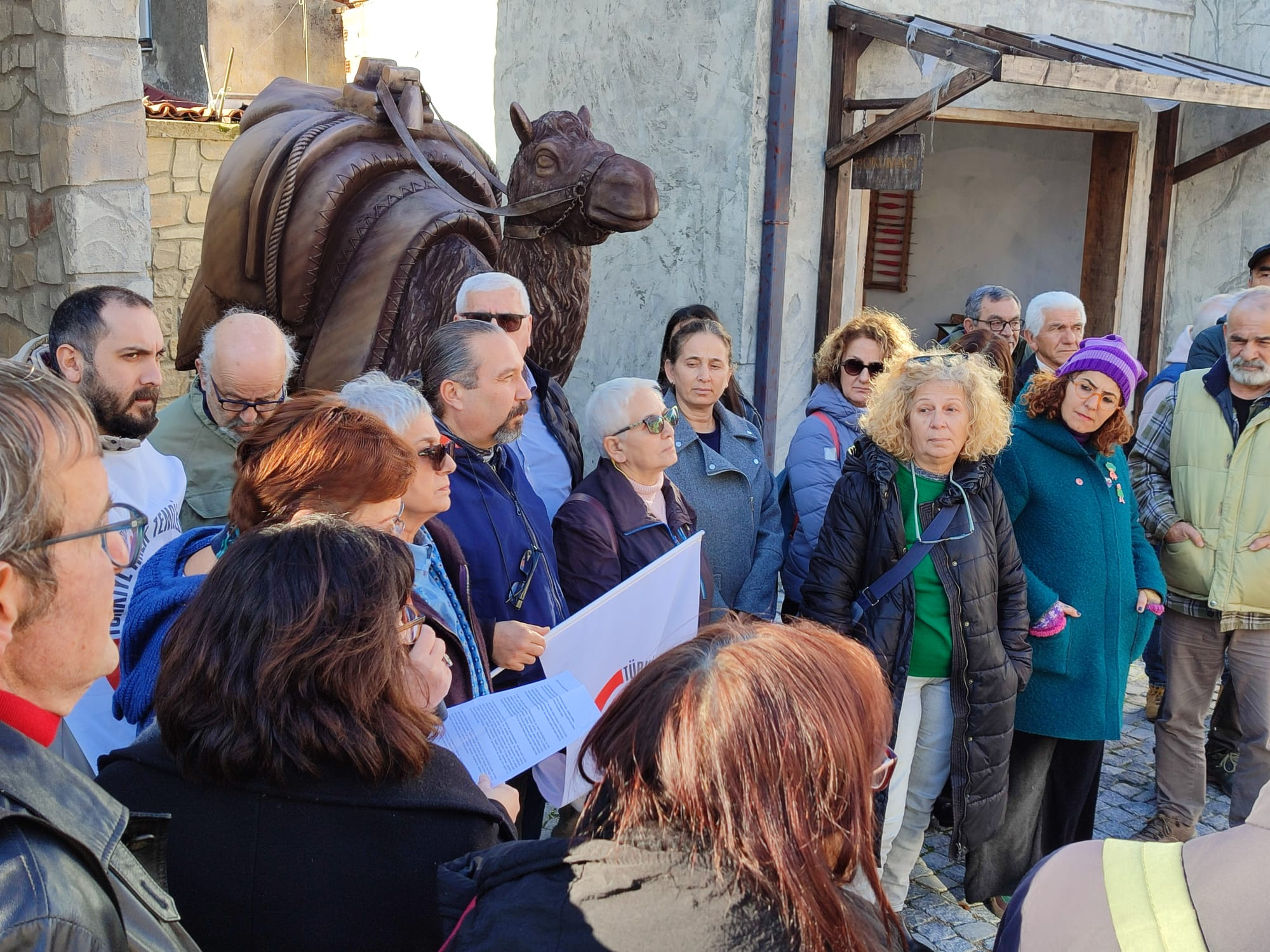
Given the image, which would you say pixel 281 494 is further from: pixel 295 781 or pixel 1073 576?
pixel 1073 576

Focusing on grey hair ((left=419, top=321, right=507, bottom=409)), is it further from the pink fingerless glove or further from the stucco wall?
the stucco wall

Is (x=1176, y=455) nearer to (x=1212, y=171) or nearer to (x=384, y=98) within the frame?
(x=384, y=98)

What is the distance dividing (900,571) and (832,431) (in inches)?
32.9

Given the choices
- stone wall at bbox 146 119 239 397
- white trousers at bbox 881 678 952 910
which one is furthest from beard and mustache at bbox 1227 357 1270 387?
stone wall at bbox 146 119 239 397

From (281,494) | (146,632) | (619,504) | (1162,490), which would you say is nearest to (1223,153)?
(1162,490)

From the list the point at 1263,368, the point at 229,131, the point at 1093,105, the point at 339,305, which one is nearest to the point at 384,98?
the point at 339,305

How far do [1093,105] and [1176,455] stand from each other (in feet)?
15.5

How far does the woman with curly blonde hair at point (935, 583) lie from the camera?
318 centimetres

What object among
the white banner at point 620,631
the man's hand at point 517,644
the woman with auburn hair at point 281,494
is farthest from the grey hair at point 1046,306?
the woman with auburn hair at point 281,494

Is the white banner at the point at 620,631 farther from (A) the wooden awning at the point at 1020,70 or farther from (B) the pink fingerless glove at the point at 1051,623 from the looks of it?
(A) the wooden awning at the point at 1020,70

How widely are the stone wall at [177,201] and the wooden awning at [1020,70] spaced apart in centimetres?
437

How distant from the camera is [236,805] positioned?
153 centimetres

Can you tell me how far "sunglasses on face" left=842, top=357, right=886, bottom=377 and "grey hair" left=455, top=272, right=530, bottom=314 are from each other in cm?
115

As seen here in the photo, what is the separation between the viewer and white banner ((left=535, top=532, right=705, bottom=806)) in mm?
2609
